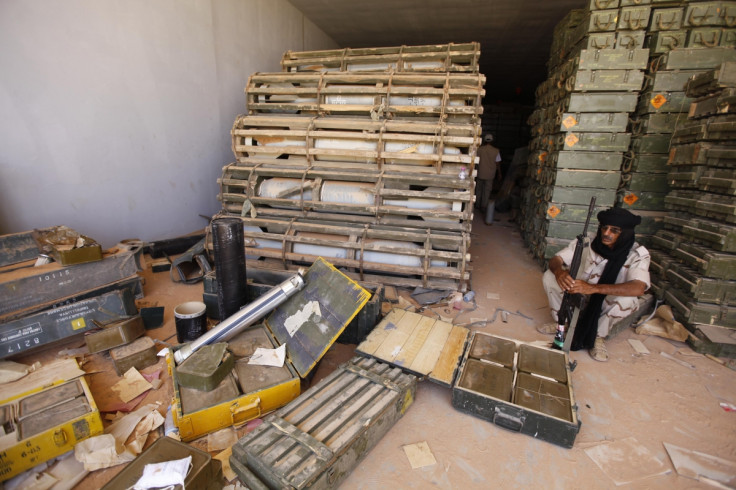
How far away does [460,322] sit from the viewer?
3881mm

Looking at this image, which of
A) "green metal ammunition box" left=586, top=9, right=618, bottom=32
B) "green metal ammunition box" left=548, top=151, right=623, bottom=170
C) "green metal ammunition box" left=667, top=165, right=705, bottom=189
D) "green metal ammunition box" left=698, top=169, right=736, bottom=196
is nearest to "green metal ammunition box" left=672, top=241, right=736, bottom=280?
"green metal ammunition box" left=698, top=169, right=736, bottom=196

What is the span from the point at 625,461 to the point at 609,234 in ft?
6.25

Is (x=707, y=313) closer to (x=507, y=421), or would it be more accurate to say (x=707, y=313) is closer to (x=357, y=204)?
(x=507, y=421)

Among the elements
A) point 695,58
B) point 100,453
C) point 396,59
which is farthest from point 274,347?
point 695,58

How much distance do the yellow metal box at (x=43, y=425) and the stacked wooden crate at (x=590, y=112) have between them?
18.9 ft

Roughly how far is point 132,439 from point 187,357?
1.91ft

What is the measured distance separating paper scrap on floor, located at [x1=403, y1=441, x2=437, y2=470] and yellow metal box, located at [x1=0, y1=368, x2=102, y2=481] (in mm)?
2027

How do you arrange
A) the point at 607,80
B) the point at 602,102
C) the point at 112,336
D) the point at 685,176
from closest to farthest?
the point at 112,336 < the point at 685,176 < the point at 607,80 < the point at 602,102

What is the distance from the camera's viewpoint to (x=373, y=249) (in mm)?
4223

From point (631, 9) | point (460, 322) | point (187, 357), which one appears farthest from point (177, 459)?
point (631, 9)

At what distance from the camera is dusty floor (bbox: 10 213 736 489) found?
82.7 inches

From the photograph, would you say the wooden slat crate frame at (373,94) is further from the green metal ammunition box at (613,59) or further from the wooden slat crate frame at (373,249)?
the wooden slat crate frame at (373,249)

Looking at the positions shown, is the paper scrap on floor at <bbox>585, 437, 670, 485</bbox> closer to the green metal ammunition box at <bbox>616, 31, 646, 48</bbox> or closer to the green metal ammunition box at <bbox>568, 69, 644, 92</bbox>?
the green metal ammunition box at <bbox>568, 69, 644, 92</bbox>

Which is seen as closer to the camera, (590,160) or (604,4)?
(604,4)
